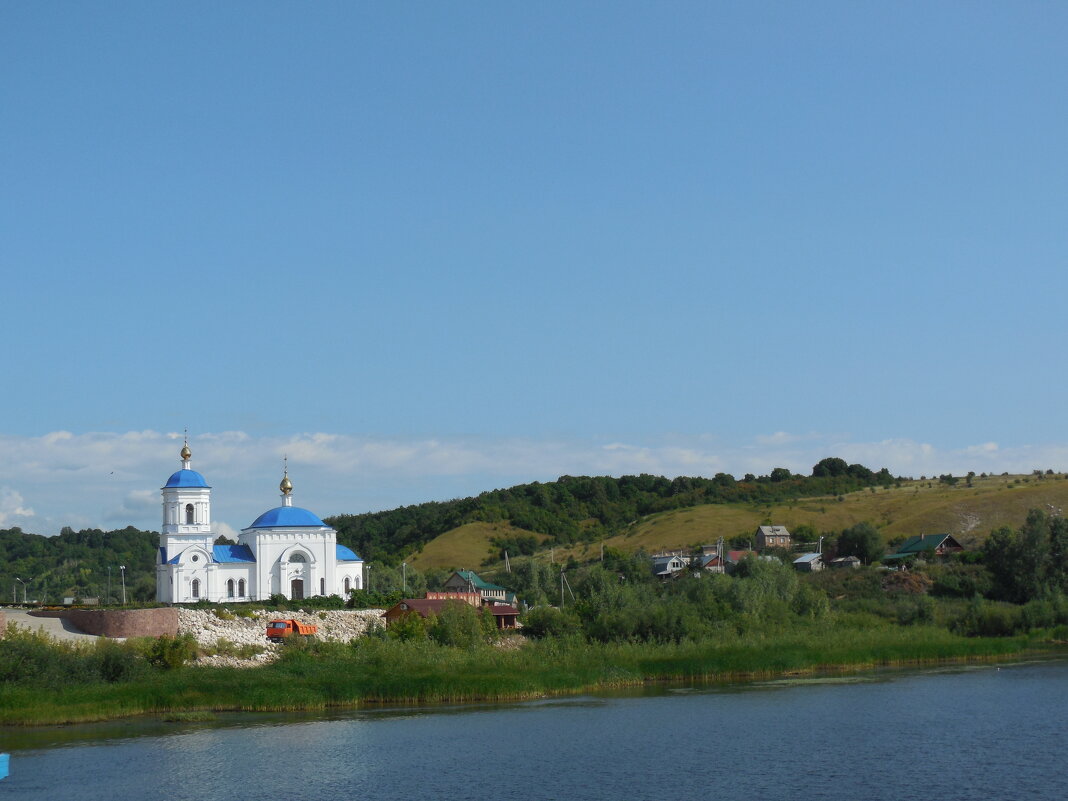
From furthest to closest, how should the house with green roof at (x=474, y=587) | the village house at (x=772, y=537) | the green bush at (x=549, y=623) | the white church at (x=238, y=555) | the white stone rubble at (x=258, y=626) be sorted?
1. the village house at (x=772, y=537)
2. the house with green roof at (x=474, y=587)
3. the white church at (x=238, y=555)
4. the green bush at (x=549, y=623)
5. the white stone rubble at (x=258, y=626)

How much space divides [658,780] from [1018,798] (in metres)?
6.86

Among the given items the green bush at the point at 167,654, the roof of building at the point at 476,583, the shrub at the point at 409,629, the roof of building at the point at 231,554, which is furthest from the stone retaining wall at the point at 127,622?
the roof of building at the point at 476,583

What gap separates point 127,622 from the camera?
4706cm

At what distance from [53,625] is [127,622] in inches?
123

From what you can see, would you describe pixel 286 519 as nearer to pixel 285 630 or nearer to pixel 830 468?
pixel 285 630

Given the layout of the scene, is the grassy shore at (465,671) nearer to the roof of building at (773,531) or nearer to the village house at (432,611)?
the village house at (432,611)

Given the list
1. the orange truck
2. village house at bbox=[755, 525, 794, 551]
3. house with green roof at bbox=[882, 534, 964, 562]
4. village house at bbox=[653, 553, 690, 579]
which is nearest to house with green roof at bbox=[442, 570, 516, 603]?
village house at bbox=[653, 553, 690, 579]

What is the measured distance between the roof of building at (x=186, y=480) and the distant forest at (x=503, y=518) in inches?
1902

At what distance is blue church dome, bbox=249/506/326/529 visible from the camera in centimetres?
6362

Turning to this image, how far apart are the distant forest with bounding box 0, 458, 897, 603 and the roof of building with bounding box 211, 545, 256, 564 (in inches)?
1877

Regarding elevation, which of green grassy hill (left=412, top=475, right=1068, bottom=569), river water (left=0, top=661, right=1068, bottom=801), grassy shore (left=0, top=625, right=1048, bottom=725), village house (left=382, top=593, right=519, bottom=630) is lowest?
river water (left=0, top=661, right=1068, bottom=801)

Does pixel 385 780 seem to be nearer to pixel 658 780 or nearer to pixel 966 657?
pixel 658 780

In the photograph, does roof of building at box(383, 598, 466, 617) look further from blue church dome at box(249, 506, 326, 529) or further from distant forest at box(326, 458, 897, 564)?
distant forest at box(326, 458, 897, 564)

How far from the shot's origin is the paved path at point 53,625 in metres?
46.1
